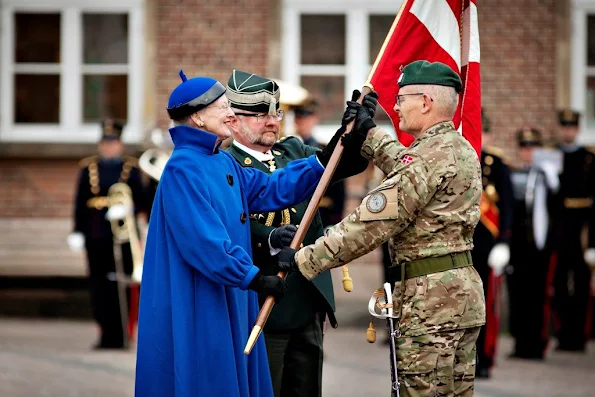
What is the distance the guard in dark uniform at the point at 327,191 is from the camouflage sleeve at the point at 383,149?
5.45m

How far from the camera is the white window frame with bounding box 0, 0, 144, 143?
514 inches

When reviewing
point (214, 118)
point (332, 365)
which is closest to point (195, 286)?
point (214, 118)

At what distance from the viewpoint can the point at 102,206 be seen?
11141 millimetres

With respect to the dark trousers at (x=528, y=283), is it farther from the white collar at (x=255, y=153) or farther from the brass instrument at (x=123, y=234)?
the white collar at (x=255, y=153)

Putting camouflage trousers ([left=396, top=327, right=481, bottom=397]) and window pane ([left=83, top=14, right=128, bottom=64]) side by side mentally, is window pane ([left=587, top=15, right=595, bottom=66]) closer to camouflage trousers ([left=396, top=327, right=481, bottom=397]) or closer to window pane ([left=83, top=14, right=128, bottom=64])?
window pane ([left=83, top=14, right=128, bottom=64])

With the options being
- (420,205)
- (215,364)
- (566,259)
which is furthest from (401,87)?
(566,259)

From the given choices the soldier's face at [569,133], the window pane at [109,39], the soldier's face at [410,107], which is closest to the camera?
the soldier's face at [410,107]

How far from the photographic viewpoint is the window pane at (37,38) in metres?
13.2

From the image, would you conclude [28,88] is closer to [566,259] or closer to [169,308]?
[566,259]

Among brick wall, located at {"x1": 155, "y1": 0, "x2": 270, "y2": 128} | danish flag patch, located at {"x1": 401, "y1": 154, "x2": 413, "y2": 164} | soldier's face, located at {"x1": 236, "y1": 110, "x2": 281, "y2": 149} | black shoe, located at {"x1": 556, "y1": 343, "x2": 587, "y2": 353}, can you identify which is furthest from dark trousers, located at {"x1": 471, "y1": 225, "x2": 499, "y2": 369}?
danish flag patch, located at {"x1": 401, "y1": 154, "x2": 413, "y2": 164}

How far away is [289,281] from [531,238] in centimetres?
565

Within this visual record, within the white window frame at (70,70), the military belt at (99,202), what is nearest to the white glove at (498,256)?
the military belt at (99,202)

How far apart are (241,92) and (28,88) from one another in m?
7.92

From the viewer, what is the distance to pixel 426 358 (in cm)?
488
